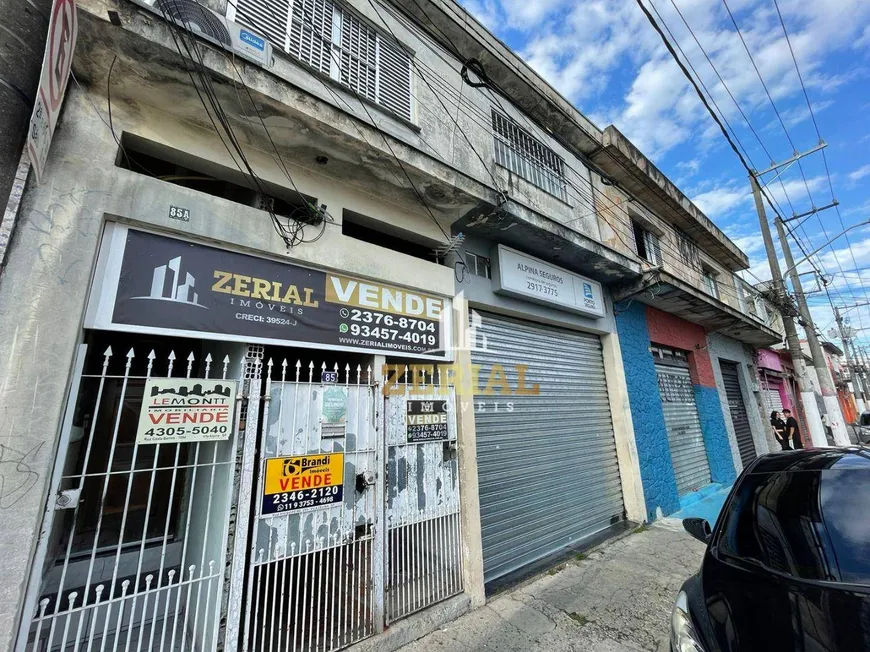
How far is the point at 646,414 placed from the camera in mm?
6875

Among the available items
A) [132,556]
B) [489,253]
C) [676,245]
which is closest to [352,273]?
[489,253]

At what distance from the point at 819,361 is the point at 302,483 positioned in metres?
12.4

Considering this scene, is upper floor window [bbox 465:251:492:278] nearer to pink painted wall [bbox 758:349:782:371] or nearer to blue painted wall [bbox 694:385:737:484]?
blue painted wall [bbox 694:385:737:484]

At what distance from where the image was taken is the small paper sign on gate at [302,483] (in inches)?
112

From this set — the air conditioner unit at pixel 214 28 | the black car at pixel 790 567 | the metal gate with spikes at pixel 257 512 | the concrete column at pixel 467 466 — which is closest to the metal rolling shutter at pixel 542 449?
the concrete column at pixel 467 466

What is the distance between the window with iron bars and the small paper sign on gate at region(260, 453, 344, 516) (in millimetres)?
5105

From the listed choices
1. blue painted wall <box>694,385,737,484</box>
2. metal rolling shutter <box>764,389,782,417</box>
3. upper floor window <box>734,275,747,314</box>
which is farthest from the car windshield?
upper floor window <box>734,275,747,314</box>

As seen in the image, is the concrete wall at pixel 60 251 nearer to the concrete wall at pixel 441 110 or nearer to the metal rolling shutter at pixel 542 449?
the concrete wall at pixel 441 110

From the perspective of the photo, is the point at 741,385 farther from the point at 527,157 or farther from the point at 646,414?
the point at 527,157

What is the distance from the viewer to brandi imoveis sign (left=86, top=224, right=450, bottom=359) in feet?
8.47

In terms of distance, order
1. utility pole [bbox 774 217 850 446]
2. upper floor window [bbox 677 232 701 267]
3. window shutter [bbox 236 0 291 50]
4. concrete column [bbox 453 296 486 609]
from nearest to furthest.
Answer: window shutter [bbox 236 0 291 50] → concrete column [bbox 453 296 486 609] → utility pole [bbox 774 217 850 446] → upper floor window [bbox 677 232 701 267]

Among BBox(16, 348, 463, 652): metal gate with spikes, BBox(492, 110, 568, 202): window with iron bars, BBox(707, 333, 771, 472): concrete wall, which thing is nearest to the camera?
BBox(16, 348, 463, 652): metal gate with spikes

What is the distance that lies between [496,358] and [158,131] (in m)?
4.38

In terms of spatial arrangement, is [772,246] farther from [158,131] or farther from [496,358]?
[158,131]
